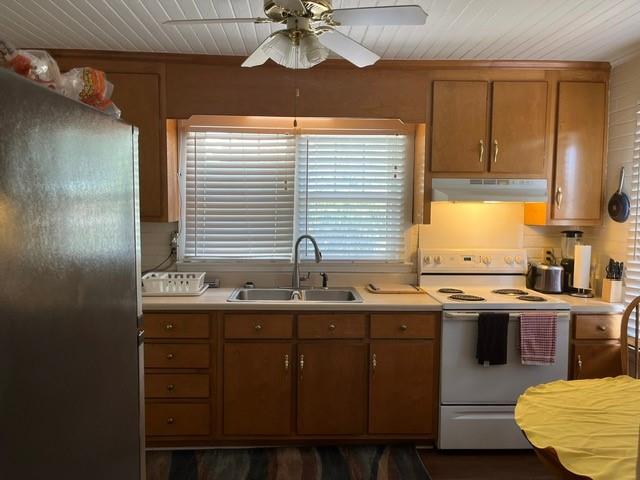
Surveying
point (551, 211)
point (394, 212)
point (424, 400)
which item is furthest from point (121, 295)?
point (551, 211)

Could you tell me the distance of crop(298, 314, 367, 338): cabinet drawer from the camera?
8.70 feet

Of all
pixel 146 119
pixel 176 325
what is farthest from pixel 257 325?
pixel 146 119

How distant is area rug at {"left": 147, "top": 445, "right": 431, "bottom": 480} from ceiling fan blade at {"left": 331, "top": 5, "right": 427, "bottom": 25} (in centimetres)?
222

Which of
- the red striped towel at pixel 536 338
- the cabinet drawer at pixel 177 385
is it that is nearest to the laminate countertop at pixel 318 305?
the red striped towel at pixel 536 338

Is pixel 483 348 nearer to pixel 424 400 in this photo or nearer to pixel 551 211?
pixel 424 400

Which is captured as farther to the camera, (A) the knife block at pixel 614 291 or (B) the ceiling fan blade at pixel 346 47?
(A) the knife block at pixel 614 291

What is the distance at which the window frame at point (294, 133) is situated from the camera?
10.3 feet

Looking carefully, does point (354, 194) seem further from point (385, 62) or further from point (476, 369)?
point (476, 369)

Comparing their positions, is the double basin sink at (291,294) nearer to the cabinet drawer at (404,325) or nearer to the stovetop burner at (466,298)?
the cabinet drawer at (404,325)

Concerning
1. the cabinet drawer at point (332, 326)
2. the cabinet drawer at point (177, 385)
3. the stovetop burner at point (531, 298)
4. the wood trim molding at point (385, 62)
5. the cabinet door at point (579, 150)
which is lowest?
the cabinet drawer at point (177, 385)

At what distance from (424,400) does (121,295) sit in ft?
6.82

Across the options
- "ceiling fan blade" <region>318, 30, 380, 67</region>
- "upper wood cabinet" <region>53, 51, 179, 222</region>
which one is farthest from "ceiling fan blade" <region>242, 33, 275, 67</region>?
"upper wood cabinet" <region>53, 51, 179, 222</region>

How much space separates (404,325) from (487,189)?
1.02m

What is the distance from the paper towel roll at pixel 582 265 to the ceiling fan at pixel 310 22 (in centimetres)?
195
